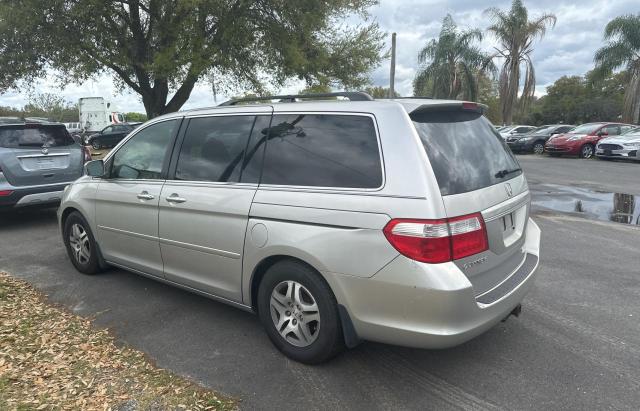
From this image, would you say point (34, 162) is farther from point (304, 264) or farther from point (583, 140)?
point (583, 140)

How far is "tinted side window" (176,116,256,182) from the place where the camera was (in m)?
3.56

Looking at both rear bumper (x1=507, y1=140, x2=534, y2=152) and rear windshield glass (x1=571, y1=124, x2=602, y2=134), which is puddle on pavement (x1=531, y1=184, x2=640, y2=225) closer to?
rear windshield glass (x1=571, y1=124, x2=602, y2=134)

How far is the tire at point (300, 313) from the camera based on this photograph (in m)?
2.96

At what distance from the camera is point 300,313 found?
10.2 ft

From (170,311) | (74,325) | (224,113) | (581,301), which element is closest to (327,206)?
(224,113)

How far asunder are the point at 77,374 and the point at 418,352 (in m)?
2.31

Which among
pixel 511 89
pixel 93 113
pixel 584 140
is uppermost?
pixel 511 89

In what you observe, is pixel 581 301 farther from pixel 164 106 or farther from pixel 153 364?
pixel 164 106

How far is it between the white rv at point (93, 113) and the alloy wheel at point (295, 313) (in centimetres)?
3494

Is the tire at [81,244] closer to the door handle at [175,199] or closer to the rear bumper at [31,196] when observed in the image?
the door handle at [175,199]

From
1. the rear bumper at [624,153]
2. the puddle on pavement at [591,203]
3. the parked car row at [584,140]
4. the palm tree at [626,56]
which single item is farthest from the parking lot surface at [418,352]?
the palm tree at [626,56]

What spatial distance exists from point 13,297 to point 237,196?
2639 mm

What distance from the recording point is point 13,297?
438 cm

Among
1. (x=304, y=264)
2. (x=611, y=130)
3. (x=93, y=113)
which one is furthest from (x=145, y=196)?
(x=93, y=113)
